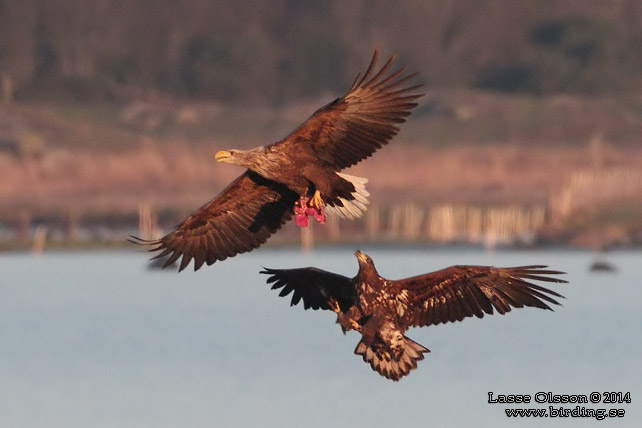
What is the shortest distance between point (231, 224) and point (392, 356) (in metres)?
2.21

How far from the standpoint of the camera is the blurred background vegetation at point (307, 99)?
182 feet

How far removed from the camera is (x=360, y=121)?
14.9 m

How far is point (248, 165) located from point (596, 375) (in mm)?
9667

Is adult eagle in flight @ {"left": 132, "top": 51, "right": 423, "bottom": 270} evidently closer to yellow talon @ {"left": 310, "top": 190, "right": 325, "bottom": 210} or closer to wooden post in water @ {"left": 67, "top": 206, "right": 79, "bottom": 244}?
yellow talon @ {"left": 310, "top": 190, "right": 325, "bottom": 210}

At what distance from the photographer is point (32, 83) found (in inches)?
2598

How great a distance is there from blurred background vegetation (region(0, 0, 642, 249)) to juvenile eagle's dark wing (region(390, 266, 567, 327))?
34557mm

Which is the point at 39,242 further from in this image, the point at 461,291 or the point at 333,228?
the point at 461,291

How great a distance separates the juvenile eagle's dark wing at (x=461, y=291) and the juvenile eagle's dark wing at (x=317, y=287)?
38 cm

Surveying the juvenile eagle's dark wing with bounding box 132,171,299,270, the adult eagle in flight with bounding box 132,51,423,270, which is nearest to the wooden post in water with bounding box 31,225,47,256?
the juvenile eagle's dark wing with bounding box 132,171,299,270

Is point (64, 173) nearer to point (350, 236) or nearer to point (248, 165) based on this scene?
point (350, 236)

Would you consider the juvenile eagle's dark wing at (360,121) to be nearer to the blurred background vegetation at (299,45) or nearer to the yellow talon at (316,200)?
the yellow talon at (316,200)

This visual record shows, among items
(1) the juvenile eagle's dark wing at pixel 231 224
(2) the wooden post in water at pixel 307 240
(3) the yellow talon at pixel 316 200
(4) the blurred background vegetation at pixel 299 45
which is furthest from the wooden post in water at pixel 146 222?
(3) the yellow talon at pixel 316 200

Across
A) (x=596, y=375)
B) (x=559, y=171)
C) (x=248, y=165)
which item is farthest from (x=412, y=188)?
(x=248, y=165)

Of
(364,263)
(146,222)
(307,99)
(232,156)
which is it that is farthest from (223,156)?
(307,99)
